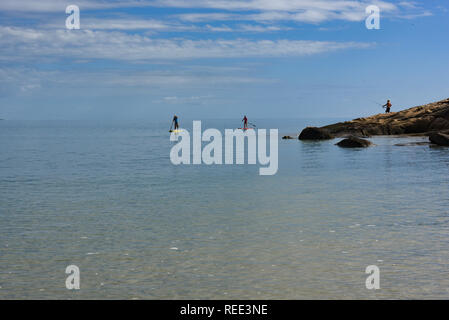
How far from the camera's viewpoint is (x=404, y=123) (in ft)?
198

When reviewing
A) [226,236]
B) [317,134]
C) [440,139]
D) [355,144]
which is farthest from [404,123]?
[226,236]

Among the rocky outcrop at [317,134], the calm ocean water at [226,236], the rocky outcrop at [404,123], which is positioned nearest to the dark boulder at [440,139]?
the rocky outcrop at [404,123]

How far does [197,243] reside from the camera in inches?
472

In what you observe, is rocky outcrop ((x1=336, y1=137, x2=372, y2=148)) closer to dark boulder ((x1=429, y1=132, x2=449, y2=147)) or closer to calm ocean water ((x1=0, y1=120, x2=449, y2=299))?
dark boulder ((x1=429, y1=132, x2=449, y2=147))

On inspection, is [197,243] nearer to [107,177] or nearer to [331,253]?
[331,253]

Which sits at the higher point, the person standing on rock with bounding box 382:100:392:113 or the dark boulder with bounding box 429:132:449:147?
the person standing on rock with bounding box 382:100:392:113

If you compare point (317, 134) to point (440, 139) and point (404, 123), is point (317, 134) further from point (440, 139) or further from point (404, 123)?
point (440, 139)

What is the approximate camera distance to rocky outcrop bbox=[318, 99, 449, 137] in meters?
56.3

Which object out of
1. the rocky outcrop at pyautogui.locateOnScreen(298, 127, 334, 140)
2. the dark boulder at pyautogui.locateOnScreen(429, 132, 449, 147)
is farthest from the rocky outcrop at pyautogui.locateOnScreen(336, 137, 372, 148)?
the rocky outcrop at pyautogui.locateOnScreen(298, 127, 334, 140)

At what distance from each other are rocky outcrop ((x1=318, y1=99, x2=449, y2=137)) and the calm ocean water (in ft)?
112

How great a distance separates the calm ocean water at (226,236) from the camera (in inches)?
360

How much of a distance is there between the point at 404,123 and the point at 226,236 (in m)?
52.5

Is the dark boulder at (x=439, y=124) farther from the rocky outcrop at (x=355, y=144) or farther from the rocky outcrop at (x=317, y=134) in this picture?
the rocky outcrop at (x=355, y=144)

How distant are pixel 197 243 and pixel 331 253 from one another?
10.1 ft
